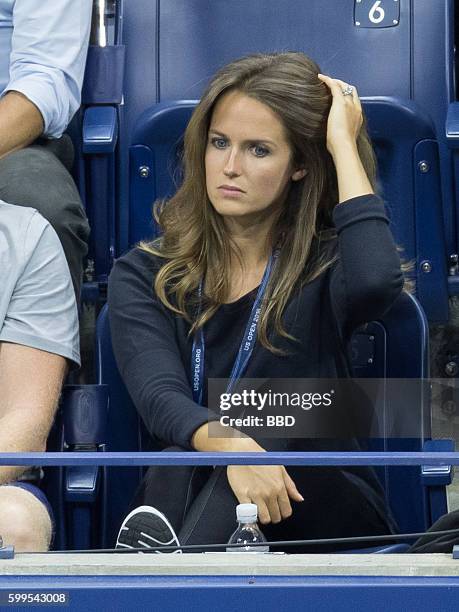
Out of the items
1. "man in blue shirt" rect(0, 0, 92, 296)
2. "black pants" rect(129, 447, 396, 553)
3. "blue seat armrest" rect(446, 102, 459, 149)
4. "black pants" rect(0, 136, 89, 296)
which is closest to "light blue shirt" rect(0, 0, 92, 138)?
"man in blue shirt" rect(0, 0, 92, 296)

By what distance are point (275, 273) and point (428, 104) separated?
84 cm

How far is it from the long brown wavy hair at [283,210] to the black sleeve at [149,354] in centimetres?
3

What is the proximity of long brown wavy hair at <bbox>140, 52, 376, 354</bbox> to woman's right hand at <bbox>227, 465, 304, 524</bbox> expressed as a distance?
316 millimetres

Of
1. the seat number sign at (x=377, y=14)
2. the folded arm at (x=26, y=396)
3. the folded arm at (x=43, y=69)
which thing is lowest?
the folded arm at (x=26, y=396)

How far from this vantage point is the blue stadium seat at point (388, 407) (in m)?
2.48

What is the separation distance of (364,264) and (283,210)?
27 cm

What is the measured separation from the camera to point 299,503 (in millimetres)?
2207

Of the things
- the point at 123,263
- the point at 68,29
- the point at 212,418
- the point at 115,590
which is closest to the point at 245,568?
the point at 115,590

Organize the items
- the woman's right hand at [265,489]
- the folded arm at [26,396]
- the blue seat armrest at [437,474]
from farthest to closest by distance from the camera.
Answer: the blue seat armrest at [437,474], the folded arm at [26,396], the woman's right hand at [265,489]

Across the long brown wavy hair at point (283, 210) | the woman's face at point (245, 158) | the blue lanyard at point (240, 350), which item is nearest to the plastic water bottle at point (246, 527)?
the blue lanyard at point (240, 350)

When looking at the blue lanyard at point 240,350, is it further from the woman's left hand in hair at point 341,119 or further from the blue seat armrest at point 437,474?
the blue seat armrest at point 437,474

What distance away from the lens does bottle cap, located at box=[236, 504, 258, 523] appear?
1979mm

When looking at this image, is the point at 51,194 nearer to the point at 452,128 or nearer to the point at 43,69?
the point at 43,69

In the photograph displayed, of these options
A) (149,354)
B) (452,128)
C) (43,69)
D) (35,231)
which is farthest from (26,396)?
(452,128)
